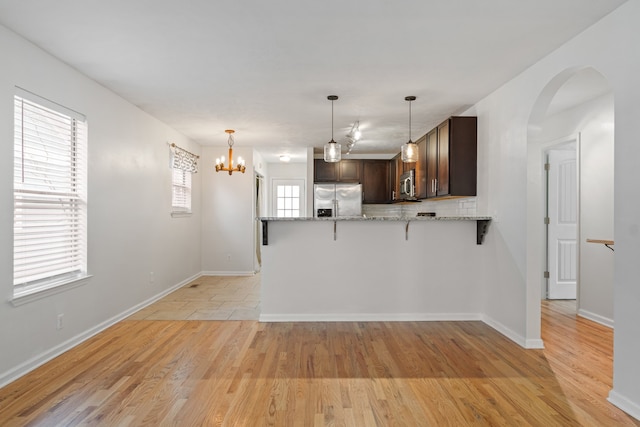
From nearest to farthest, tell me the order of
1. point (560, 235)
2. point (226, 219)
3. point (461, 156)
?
point (461, 156) < point (560, 235) < point (226, 219)

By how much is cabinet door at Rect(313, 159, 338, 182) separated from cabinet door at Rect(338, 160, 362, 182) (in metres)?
0.14

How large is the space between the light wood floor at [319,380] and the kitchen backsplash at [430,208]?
1484 millimetres

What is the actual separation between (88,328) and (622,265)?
4.29m

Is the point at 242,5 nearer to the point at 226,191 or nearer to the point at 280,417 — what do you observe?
the point at 280,417

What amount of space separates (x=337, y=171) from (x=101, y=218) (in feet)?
15.1

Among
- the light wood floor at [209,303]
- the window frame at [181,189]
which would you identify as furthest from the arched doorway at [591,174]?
the window frame at [181,189]

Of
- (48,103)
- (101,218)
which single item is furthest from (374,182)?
(48,103)

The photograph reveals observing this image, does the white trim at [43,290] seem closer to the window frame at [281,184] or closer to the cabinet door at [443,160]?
the cabinet door at [443,160]

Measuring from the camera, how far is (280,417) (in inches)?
85.7

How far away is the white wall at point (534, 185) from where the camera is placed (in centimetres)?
225

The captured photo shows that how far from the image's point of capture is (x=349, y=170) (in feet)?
24.9

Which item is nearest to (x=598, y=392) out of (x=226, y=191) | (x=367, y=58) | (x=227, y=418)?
(x=227, y=418)

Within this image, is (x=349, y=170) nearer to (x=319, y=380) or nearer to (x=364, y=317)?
(x=364, y=317)

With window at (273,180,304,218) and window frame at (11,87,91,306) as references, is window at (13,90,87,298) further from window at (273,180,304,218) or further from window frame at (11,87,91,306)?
window at (273,180,304,218)
